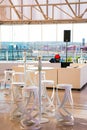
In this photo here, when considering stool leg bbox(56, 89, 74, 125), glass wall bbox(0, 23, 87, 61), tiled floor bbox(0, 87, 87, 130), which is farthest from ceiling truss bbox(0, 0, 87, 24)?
stool leg bbox(56, 89, 74, 125)

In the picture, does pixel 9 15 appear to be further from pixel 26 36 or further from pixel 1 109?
pixel 1 109

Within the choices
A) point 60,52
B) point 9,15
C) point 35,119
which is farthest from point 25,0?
point 35,119

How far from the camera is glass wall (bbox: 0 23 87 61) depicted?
40.4ft

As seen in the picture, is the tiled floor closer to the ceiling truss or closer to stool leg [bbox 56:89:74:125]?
stool leg [bbox 56:89:74:125]

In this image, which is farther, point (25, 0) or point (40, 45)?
point (40, 45)

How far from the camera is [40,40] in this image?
1298cm

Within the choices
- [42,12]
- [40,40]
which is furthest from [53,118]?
[40,40]

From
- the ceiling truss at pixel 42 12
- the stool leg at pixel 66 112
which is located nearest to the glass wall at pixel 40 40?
the ceiling truss at pixel 42 12

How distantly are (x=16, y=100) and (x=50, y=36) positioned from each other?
723 centimetres

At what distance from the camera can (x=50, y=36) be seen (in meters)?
12.6

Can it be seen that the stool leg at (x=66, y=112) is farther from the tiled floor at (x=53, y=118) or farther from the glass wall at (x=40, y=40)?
the glass wall at (x=40, y=40)

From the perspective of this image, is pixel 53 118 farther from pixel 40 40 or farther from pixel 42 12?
pixel 40 40

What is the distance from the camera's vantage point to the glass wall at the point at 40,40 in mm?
12320

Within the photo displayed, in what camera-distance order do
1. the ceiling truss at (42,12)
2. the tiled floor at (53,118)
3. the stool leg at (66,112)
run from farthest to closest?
the ceiling truss at (42,12) < the stool leg at (66,112) < the tiled floor at (53,118)
